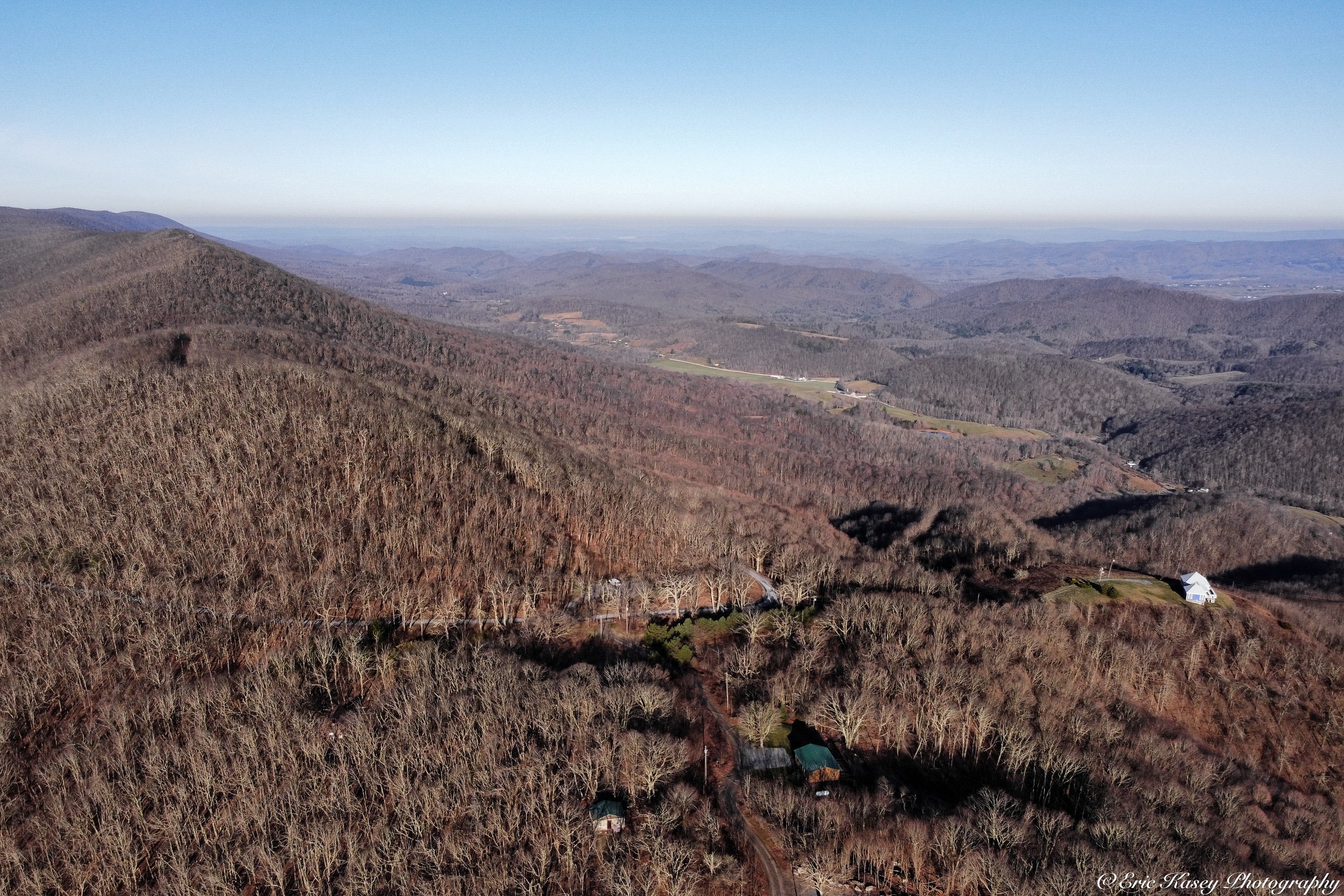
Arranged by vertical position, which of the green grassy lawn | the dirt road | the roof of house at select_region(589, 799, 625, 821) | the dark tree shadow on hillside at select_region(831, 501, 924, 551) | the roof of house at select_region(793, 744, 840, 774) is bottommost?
the green grassy lawn

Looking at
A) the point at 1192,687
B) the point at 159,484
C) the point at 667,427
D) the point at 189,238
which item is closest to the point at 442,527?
the point at 159,484

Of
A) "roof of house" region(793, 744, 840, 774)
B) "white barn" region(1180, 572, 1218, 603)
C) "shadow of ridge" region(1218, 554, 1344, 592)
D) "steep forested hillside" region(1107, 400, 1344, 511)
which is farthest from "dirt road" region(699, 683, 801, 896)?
"steep forested hillside" region(1107, 400, 1344, 511)

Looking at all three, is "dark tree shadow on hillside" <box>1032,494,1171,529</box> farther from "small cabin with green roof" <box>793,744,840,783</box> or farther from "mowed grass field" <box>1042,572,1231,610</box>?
"small cabin with green roof" <box>793,744,840,783</box>

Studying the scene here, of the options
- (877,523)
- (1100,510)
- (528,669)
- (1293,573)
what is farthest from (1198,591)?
(1100,510)

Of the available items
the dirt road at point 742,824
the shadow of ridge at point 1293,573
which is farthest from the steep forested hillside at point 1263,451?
the dirt road at point 742,824

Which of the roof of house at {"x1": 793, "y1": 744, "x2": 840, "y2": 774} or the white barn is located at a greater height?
the white barn

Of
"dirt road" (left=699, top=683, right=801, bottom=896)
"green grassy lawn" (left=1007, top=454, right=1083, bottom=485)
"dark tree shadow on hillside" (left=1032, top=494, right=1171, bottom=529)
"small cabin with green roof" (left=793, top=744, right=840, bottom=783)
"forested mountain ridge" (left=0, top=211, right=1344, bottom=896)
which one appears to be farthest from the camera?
"green grassy lawn" (left=1007, top=454, right=1083, bottom=485)

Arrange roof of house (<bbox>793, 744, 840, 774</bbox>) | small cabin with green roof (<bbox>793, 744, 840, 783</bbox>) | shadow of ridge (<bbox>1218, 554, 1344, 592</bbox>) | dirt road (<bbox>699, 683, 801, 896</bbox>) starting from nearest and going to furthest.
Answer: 1. dirt road (<bbox>699, 683, 801, 896</bbox>)
2. small cabin with green roof (<bbox>793, 744, 840, 783</bbox>)
3. roof of house (<bbox>793, 744, 840, 774</bbox>)
4. shadow of ridge (<bbox>1218, 554, 1344, 592</bbox>)
